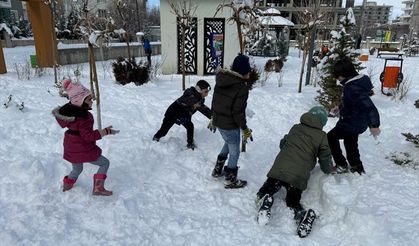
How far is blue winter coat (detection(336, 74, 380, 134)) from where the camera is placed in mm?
3842

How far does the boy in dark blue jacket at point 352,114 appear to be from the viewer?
3850mm

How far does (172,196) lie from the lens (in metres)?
3.92

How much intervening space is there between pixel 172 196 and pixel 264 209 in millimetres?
1142

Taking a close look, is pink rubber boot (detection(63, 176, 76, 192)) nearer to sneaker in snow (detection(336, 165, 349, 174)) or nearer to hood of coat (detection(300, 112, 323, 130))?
hood of coat (detection(300, 112, 323, 130))

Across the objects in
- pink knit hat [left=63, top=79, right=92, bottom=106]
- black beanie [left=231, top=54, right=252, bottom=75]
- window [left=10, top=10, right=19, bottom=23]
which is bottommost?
pink knit hat [left=63, top=79, right=92, bottom=106]

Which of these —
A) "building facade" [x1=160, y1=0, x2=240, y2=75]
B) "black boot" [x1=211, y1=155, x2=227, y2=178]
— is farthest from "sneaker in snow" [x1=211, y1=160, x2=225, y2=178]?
"building facade" [x1=160, y1=0, x2=240, y2=75]

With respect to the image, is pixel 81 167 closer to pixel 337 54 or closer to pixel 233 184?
pixel 233 184

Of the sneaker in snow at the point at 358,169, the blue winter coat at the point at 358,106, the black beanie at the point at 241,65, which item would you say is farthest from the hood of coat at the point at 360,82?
the black beanie at the point at 241,65

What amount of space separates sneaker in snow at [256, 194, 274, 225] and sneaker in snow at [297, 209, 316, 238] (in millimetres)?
325

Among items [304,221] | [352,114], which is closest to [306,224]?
[304,221]

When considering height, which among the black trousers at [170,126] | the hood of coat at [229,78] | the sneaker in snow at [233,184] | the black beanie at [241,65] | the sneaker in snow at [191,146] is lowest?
the sneaker in snow at [233,184]

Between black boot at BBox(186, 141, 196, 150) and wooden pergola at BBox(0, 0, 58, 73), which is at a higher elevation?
wooden pergola at BBox(0, 0, 58, 73)

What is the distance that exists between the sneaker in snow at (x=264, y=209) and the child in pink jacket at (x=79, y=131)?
1.74m

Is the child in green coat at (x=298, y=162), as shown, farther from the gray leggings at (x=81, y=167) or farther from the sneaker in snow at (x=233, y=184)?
the gray leggings at (x=81, y=167)
